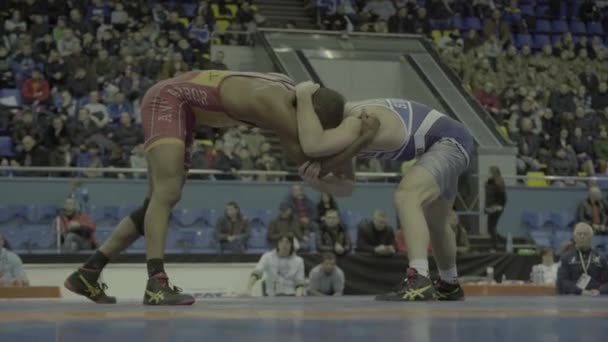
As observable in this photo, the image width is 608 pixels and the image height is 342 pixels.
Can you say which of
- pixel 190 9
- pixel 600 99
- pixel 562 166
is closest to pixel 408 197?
pixel 562 166

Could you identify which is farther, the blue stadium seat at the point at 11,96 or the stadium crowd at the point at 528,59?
the stadium crowd at the point at 528,59

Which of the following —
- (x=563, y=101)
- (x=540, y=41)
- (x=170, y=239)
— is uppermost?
(x=540, y=41)

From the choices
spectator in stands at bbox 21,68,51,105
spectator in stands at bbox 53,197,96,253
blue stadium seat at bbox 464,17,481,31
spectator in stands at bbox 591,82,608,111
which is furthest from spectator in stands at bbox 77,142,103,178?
blue stadium seat at bbox 464,17,481,31

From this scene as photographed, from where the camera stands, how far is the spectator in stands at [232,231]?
11.9 m

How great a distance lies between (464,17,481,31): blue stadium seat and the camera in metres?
20.3

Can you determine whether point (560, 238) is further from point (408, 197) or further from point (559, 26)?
point (408, 197)

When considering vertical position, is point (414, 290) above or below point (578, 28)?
below

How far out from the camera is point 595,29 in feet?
69.7

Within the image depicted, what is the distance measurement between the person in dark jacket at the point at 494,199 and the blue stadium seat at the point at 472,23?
7.20 m

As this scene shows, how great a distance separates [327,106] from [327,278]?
6141 mm

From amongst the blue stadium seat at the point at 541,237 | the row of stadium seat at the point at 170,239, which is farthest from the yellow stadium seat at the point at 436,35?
the row of stadium seat at the point at 170,239

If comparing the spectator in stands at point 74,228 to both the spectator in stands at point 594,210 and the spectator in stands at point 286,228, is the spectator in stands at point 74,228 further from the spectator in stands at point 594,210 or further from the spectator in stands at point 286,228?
the spectator in stands at point 594,210

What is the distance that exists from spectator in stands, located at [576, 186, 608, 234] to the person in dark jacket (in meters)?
0.98

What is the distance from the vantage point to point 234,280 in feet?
37.9
